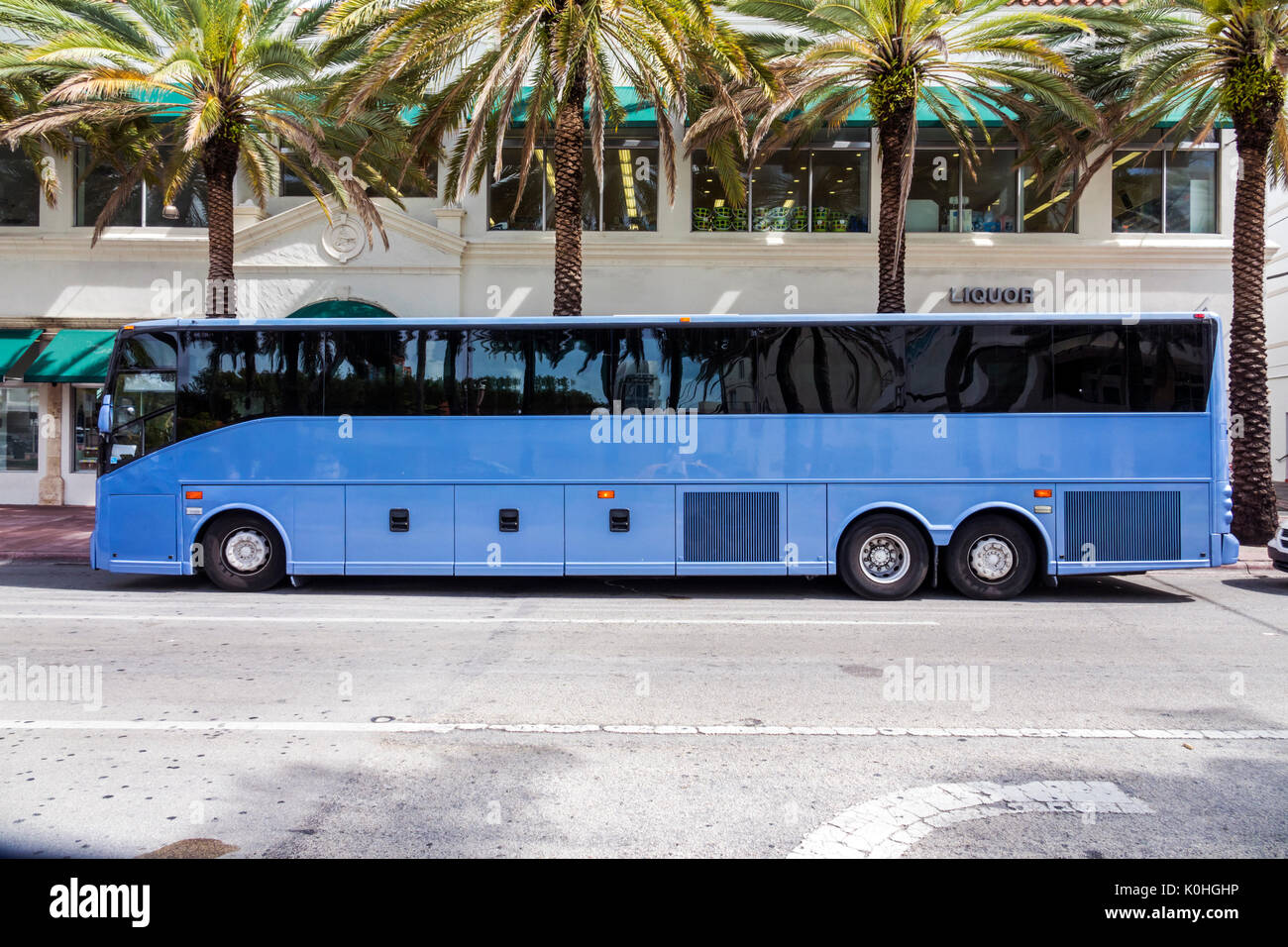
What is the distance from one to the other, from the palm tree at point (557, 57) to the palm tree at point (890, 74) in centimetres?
106

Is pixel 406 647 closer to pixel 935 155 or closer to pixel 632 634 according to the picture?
pixel 632 634

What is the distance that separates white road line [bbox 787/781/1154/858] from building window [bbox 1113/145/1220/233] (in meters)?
19.3

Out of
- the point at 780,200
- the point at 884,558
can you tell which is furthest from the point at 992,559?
the point at 780,200

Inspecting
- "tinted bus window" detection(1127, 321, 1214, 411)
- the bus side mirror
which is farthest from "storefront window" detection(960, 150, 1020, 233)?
the bus side mirror

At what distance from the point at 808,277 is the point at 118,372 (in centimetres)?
1404

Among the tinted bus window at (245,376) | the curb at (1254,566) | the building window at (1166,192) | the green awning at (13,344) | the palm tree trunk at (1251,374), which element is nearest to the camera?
the tinted bus window at (245,376)

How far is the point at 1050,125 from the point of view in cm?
1719

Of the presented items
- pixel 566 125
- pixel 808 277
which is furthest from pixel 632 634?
pixel 808 277

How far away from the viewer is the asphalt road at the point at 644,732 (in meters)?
3.93

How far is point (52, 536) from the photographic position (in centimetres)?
1578

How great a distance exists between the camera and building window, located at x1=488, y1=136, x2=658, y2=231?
66.6 ft

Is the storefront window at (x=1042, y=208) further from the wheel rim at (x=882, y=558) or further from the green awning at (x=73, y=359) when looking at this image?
the green awning at (x=73, y=359)

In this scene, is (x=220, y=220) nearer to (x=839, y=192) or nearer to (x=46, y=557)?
(x=46, y=557)

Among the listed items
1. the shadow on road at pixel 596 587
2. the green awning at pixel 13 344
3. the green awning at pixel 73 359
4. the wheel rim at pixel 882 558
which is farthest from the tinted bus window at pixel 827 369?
the green awning at pixel 13 344
